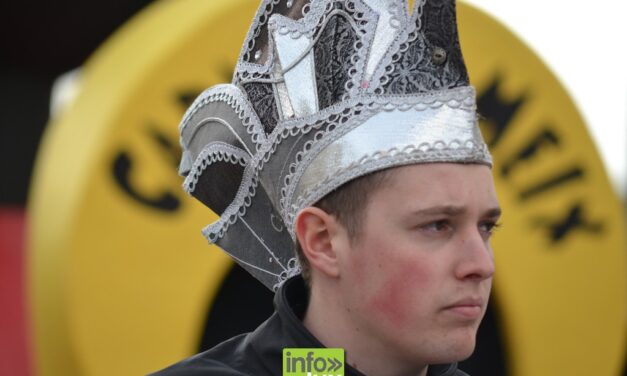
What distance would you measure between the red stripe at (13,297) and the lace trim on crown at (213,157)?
2.86 meters

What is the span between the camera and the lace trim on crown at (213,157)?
5.79 feet

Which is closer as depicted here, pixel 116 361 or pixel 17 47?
pixel 116 361

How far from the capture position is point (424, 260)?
1.52 meters

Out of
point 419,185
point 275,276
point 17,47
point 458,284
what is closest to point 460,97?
point 419,185

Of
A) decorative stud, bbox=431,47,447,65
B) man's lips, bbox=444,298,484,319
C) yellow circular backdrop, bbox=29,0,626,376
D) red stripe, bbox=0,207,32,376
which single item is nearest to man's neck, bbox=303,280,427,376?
man's lips, bbox=444,298,484,319

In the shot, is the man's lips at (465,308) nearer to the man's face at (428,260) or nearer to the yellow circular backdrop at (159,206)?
the man's face at (428,260)

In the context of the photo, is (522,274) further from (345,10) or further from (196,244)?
(345,10)

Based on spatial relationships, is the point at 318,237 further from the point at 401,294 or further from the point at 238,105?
the point at 238,105

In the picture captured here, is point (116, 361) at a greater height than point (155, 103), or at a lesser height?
lesser

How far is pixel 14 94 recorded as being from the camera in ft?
16.2

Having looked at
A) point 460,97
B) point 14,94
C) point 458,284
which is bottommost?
point 458,284

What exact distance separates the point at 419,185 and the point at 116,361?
162 centimetres

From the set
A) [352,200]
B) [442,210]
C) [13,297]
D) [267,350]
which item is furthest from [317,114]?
[13,297]

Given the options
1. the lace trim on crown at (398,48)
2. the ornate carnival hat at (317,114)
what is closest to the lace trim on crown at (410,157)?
the ornate carnival hat at (317,114)
